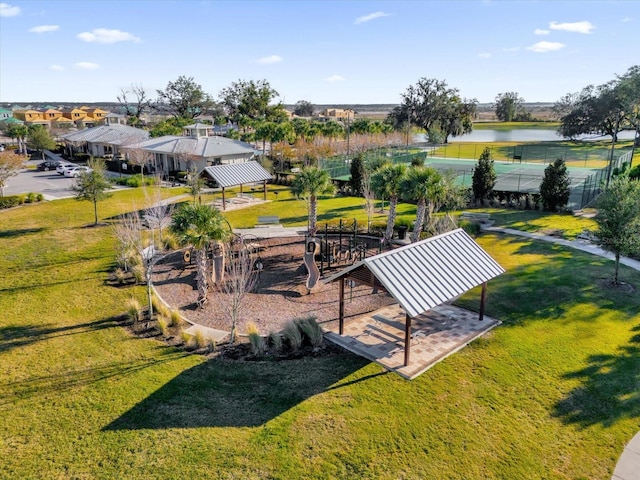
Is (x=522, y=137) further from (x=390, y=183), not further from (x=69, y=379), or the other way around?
(x=69, y=379)

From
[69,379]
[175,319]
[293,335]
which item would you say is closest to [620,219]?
[293,335]

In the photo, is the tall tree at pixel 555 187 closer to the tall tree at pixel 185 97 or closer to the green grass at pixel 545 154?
the green grass at pixel 545 154

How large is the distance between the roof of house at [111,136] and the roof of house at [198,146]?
20.5 ft

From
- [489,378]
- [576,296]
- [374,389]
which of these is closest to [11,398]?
[374,389]

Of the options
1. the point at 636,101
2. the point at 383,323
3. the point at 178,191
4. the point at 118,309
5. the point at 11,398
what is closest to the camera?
the point at 11,398

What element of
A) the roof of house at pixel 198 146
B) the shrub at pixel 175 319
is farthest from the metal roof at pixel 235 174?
the shrub at pixel 175 319

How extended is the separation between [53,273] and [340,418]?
15.7 metres

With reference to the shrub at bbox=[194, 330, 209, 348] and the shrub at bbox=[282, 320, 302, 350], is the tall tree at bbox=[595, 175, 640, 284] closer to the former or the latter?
the shrub at bbox=[282, 320, 302, 350]

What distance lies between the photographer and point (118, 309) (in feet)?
54.7

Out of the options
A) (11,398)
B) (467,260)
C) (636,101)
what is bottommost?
(11,398)

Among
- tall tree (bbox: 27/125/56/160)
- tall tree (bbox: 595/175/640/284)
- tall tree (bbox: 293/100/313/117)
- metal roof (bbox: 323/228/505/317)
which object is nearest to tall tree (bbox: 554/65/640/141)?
tall tree (bbox: 595/175/640/284)

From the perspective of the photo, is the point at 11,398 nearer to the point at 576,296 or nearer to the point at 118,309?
the point at 118,309

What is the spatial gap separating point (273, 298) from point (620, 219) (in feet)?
45.4

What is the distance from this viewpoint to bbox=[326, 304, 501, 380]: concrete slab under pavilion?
13.1 metres
